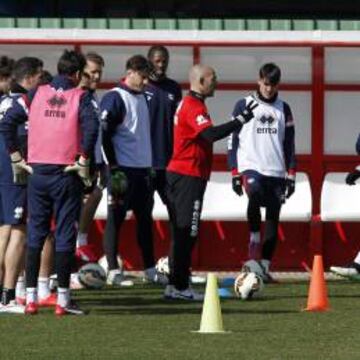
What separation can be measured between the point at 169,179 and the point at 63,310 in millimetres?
1720

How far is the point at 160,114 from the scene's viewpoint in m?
16.7

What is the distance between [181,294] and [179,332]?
245 centimetres

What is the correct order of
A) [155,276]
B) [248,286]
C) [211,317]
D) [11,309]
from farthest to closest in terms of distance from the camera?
[155,276], [248,286], [11,309], [211,317]

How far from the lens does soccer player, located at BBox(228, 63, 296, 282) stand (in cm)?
1677

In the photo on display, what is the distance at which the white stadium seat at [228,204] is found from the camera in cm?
1869

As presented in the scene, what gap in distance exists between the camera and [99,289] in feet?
52.5

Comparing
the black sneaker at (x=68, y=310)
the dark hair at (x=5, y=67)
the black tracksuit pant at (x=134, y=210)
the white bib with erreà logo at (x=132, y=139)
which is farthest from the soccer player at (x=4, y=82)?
the black tracksuit pant at (x=134, y=210)

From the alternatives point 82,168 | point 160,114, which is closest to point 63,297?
point 82,168

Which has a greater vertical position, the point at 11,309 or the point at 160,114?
the point at 160,114

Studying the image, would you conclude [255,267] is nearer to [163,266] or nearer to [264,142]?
[163,266]

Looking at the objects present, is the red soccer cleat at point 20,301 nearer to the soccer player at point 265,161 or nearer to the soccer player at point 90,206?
the soccer player at point 90,206
